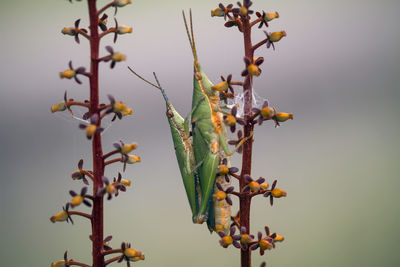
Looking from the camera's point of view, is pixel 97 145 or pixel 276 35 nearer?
pixel 97 145

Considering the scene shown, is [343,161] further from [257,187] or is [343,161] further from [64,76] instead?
[64,76]

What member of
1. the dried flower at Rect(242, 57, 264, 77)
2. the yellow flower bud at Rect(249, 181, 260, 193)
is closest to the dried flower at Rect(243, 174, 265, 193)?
Result: the yellow flower bud at Rect(249, 181, 260, 193)

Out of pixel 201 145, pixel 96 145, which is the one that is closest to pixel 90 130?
pixel 96 145

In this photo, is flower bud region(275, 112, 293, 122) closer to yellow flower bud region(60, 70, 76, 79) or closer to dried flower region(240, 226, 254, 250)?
dried flower region(240, 226, 254, 250)

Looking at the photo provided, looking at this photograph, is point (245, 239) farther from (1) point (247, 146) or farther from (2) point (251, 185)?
(1) point (247, 146)

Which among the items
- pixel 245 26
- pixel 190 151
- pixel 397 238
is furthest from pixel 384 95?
pixel 245 26

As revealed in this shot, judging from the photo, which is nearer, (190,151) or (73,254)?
(190,151)
